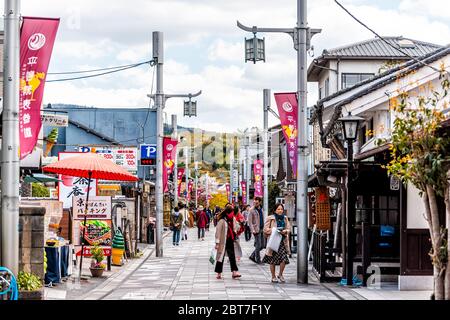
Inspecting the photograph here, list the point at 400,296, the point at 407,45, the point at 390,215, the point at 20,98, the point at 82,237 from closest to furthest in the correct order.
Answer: the point at 20,98 → the point at 400,296 → the point at 82,237 → the point at 390,215 → the point at 407,45

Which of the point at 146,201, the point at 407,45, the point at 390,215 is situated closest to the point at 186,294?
the point at 390,215

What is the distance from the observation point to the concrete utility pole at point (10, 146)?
14109 millimetres

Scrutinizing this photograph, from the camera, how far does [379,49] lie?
45.5 m

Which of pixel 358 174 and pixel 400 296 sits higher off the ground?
pixel 358 174

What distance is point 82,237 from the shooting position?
22438mm

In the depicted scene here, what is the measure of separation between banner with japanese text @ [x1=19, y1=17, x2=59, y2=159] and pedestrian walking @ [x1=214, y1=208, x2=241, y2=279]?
8.05m

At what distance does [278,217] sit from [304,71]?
4070 millimetres

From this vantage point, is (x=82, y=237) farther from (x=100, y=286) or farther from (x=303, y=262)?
(x=303, y=262)

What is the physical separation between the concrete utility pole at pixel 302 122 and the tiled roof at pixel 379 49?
22.7 m

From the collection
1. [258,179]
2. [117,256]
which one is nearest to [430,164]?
[117,256]

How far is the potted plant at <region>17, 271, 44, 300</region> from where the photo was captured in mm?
14375

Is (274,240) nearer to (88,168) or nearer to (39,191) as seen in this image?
(88,168)

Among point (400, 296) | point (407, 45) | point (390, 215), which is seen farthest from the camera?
point (407, 45)

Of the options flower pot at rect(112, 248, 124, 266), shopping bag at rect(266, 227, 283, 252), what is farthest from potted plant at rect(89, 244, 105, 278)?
shopping bag at rect(266, 227, 283, 252)
